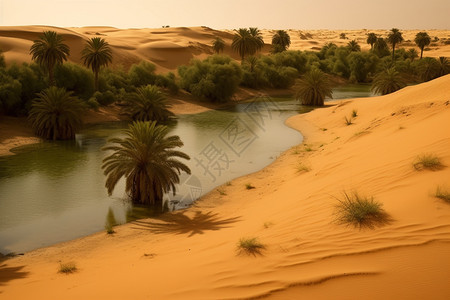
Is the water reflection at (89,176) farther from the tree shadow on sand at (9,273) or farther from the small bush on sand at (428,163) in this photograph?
the small bush on sand at (428,163)

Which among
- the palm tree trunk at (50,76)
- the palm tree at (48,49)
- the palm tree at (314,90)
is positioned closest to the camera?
the palm tree at (48,49)

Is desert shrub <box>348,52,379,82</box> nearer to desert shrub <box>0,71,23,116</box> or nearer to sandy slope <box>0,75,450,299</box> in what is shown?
desert shrub <box>0,71,23,116</box>

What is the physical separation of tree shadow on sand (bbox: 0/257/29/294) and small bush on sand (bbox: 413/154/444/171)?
33.5ft

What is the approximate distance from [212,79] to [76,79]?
16.1m

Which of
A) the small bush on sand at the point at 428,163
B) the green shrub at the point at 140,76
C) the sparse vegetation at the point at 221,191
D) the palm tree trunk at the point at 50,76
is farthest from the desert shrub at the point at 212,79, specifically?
the small bush on sand at the point at 428,163

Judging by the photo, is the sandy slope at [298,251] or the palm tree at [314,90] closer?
the sandy slope at [298,251]

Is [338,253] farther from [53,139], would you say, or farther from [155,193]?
[53,139]

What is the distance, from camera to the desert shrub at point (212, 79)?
48.8 m

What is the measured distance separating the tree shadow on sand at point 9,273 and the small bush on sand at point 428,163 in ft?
33.5

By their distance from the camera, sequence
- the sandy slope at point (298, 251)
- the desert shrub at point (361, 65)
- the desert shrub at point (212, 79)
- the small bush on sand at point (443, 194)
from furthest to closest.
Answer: the desert shrub at point (361, 65)
the desert shrub at point (212, 79)
the small bush on sand at point (443, 194)
the sandy slope at point (298, 251)

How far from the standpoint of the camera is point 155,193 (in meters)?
17.3

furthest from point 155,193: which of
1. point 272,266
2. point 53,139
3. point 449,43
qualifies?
point 449,43

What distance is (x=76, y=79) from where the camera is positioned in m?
39.8

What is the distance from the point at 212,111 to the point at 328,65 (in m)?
37.8
